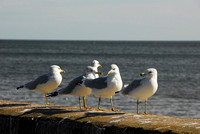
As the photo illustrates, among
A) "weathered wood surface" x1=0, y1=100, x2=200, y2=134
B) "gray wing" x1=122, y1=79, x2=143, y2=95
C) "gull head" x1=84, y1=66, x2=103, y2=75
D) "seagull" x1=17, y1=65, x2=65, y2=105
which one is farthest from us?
"seagull" x1=17, y1=65, x2=65, y2=105

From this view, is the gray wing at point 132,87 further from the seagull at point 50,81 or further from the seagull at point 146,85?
the seagull at point 50,81

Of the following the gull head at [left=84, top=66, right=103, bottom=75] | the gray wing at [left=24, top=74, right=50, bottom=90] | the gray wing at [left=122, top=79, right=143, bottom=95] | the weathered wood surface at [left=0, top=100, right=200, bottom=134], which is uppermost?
the gull head at [left=84, top=66, right=103, bottom=75]

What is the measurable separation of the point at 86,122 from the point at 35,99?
501 inches

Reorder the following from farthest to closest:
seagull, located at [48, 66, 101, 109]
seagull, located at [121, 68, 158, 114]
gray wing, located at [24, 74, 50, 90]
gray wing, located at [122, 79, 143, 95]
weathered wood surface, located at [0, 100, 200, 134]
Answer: gray wing, located at [24, 74, 50, 90] → seagull, located at [48, 66, 101, 109] → gray wing, located at [122, 79, 143, 95] → seagull, located at [121, 68, 158, 114] → weathered wood surface, located at [0, 100, 200, 134]

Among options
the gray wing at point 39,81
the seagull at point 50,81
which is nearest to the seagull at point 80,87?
the seagull at point 50,81

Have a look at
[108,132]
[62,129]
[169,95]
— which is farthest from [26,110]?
[169,95]

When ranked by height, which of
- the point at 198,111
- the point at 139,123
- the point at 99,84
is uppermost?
the point at 99,84

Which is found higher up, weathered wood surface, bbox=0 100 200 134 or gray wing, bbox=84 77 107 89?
gray wing, bbox=84 77 107 89

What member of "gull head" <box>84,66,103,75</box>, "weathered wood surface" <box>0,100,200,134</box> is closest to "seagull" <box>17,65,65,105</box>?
"gull head" <box>84,66,103,75</box>

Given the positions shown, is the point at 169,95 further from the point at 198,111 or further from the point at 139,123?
the point at 139,123

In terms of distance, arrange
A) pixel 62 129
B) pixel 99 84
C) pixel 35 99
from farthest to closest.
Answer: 1. pixel 35 99
2. pixel 99 84
3. pixel 62 129

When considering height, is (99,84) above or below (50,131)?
above

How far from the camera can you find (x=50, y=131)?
5.11 meters

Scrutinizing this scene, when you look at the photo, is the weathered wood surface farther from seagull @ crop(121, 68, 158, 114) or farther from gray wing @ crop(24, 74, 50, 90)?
gray wing @ crop(24, 74, 50, 90)
